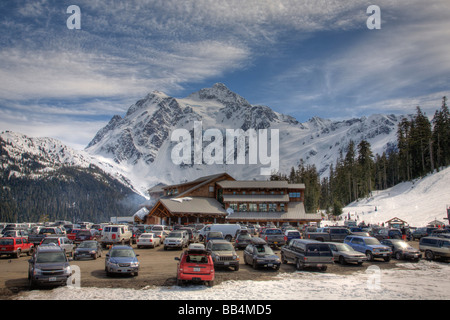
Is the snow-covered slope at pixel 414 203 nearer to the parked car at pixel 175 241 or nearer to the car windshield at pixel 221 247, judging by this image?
the parked car at pixel 175 241

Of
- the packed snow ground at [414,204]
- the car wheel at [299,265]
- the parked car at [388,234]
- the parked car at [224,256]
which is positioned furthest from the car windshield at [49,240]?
the packed snow ground at [414,204]

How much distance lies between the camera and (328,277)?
22.0 metres

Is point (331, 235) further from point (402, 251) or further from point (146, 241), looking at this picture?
point (146, 241)

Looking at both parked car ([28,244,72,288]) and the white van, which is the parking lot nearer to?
parked car ([28,244,72,288])

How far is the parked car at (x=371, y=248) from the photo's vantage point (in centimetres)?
2875

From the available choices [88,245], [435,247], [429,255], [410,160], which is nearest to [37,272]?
[88,245]

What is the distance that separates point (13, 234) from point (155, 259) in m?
16.3

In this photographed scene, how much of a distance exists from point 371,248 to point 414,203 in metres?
49.5

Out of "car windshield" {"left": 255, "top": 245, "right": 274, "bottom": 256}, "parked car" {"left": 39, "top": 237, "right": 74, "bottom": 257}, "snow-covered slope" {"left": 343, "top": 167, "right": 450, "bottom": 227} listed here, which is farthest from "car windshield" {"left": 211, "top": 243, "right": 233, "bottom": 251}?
"snow-covered slope" {"left": 343, "top": 167, "right": 450, "bottom": 227}

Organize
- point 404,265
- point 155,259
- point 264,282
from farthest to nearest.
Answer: point 155,259, point 404,265, point 264,282

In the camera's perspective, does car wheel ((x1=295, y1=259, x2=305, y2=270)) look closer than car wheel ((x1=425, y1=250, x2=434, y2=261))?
Yes

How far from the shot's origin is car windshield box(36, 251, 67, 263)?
18.2m
